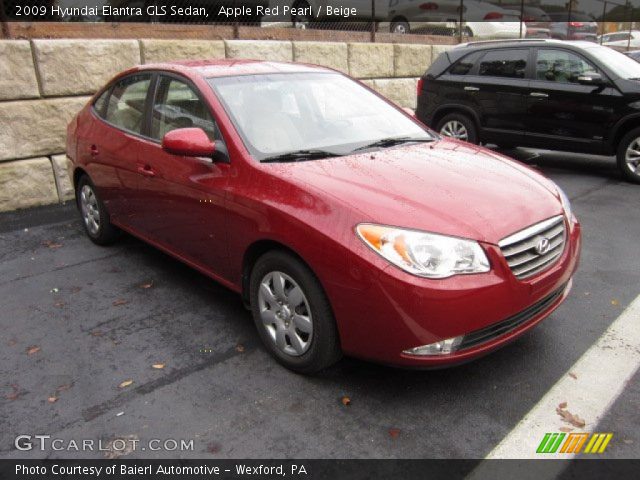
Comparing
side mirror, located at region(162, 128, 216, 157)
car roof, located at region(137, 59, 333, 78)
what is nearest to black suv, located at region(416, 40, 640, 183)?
car roof, located at region(137, 59, 333, 78)

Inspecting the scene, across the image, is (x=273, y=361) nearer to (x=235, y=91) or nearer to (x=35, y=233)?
(x=235, y=91)

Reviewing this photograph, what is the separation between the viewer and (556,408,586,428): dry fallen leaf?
8.89 ft

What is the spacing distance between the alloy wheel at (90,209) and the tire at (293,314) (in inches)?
103

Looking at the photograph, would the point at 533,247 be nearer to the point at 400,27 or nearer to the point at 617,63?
the point at 617,63

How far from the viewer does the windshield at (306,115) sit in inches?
140

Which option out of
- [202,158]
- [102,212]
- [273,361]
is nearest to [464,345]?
[273,361]

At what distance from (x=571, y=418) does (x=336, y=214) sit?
1.49 metres

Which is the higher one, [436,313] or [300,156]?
[300,156]

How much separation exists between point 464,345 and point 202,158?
1954 millimetres

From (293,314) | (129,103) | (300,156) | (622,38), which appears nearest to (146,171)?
(129,103)

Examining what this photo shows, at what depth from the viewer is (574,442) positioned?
2.59 m

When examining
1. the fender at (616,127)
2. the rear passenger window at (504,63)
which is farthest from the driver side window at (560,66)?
the fender at (616,127)

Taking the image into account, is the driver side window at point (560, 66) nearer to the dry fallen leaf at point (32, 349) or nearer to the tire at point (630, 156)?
the tire at point (630, 156)

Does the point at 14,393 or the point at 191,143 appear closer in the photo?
the point at 14,393
